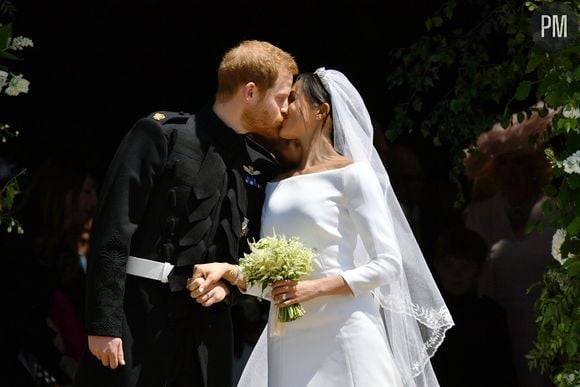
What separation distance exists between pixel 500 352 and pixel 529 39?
5.45 ft

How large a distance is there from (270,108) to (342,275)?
737mm

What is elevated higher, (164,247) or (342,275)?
(164,247)

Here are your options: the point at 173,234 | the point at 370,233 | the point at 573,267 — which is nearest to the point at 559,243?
the point at 573,267

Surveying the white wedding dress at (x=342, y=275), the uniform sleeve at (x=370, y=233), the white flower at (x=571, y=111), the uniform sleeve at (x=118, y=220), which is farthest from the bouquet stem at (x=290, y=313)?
the white flower at (x=571, y=111)

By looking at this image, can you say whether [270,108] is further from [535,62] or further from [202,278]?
[535,62]

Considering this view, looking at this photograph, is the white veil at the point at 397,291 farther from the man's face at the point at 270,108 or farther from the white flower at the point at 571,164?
the white flower at the point at 571,164

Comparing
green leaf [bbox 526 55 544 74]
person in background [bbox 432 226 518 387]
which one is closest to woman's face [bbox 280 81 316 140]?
green leaf [bbox 526 55 544 74]

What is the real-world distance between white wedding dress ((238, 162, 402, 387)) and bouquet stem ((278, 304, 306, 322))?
4.3 inches

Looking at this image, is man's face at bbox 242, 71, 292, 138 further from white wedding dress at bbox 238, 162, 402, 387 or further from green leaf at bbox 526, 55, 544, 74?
green leaf at bbox 526, 55, 544, 74

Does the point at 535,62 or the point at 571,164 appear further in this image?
the point at 535,62

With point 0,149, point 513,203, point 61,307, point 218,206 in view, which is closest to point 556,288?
point 218,206

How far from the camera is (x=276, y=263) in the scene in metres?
4.58

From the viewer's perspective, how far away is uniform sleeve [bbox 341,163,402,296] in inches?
187

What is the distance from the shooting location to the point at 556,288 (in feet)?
16.9
